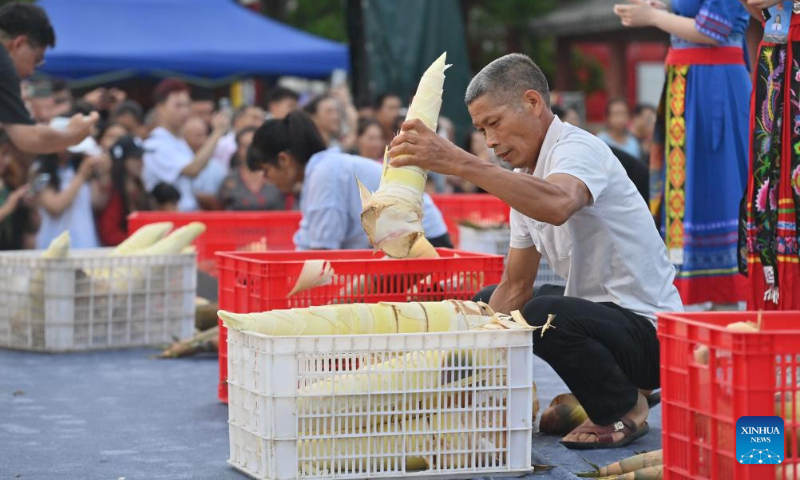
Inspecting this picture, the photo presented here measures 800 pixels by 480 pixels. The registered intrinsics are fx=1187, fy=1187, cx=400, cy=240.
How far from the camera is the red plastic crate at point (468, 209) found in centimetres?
759

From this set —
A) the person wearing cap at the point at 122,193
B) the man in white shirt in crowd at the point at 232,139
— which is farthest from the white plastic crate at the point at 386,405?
the man in white shirt in crowd at the point at 232,139

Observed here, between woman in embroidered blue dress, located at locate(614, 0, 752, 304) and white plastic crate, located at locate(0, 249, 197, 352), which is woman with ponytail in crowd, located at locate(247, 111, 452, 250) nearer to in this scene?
white plastic crate, located at locate(0, 249, 197, 352)

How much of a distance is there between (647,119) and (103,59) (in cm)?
689

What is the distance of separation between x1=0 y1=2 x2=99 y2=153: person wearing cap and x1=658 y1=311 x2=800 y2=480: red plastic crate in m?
3.29

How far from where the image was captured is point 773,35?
3949mm

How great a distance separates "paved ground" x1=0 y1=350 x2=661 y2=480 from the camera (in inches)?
144

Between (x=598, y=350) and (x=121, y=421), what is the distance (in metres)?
1.87


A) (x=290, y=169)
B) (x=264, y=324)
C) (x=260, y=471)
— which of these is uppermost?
(x=290, y=169)

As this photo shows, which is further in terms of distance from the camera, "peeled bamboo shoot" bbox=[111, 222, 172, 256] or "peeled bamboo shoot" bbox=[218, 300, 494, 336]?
"peeled bamboo shoot" bbox=[111, 222, 172, 256]

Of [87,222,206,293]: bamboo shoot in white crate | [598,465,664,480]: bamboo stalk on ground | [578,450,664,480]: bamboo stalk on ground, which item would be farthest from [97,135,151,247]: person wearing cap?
[598,465,664,480]: bamboo stalk on ground

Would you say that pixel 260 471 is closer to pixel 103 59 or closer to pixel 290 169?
pixel 290 169

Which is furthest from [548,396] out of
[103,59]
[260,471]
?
[103,59]

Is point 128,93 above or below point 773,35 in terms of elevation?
above

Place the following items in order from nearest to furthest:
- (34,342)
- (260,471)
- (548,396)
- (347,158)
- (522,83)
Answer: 1. (260,471)
2. (522,83)
3. (548,396)
4. (347,158)
5. (34,342)
